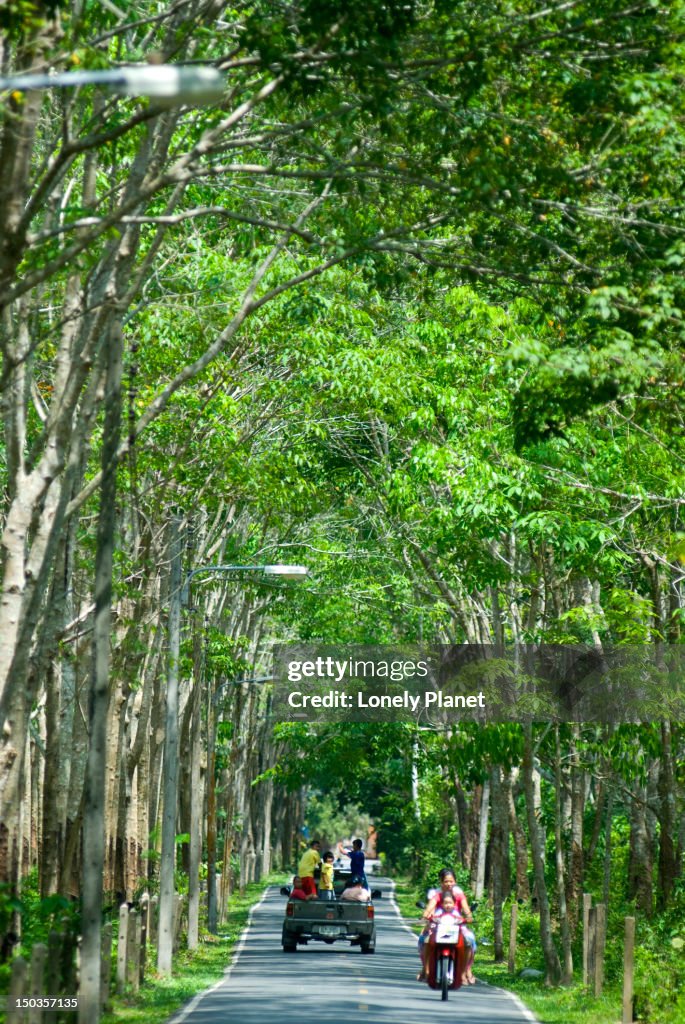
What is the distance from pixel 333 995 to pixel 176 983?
130 inches

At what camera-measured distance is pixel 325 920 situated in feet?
106

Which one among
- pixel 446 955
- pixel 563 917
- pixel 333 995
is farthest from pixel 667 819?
pixel 333 995

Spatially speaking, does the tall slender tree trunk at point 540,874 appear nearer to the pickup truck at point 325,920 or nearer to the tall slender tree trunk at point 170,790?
the tall slender tree trunk at point 170,790

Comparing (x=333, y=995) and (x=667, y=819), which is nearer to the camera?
(x=333, y=995)

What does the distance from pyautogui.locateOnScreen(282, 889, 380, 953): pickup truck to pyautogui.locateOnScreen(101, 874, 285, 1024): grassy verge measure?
4.25 ft

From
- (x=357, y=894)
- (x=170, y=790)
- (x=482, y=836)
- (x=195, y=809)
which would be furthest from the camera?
(x=482, y=836)

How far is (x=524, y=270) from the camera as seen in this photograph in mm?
14242

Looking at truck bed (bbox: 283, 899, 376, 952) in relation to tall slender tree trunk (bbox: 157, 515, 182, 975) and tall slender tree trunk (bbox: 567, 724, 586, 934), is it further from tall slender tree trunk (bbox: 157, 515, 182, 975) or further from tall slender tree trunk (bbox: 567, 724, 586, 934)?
tall slender tree trunk (bbox: 157, 515, 182, 975)

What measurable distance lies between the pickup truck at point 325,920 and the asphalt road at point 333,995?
423 millimetres

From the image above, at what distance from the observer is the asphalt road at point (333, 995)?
1877cm

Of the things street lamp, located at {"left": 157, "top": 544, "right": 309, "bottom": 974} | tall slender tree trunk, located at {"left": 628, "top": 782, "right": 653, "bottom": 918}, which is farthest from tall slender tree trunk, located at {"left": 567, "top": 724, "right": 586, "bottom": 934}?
street lamp, located at {"left": 157, "top": 544, "right": 309, "bottom": 974}

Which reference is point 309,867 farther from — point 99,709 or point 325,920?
point 99,709

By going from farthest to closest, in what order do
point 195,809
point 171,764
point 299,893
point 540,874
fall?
point 299,893
point 195,809
point 540,874
point 171,764

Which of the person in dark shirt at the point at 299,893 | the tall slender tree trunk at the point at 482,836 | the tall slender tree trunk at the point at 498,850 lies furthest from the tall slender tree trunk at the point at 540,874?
the tall slender tree trunk at the point at 482,836
